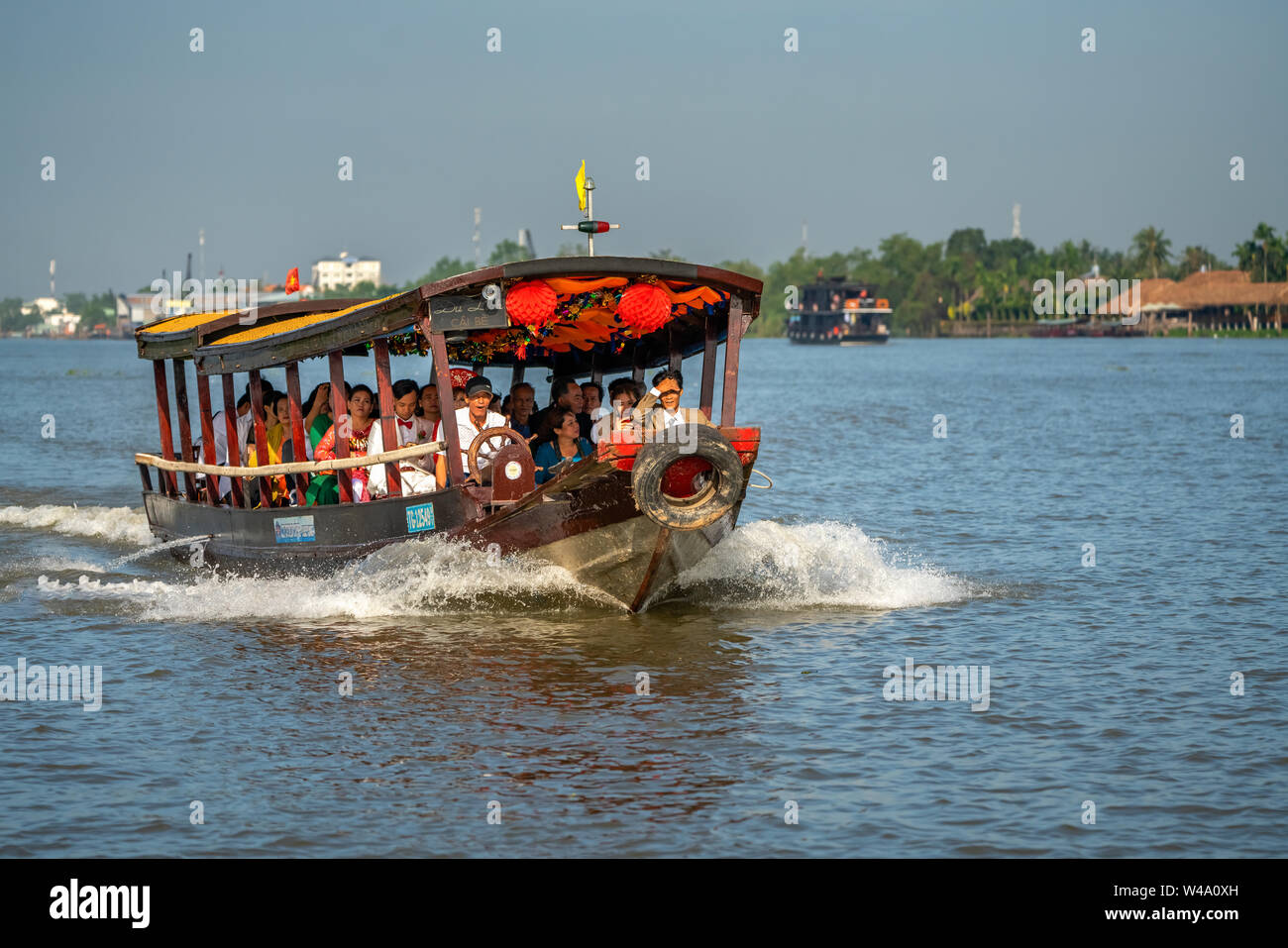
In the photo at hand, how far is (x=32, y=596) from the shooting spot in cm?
1165

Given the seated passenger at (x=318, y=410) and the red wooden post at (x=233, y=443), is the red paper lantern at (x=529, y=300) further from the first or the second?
the red wooden post at (x=233, y=443)

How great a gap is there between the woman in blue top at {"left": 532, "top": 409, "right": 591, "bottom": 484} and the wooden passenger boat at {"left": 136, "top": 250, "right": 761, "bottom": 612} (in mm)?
747

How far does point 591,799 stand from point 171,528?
313 inches

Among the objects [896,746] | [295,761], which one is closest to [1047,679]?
[896,746]

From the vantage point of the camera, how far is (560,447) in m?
11.0

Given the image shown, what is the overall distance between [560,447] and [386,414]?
140cm

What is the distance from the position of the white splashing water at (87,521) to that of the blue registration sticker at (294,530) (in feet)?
15.4

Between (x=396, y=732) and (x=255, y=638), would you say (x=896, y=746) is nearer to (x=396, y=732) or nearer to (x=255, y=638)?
(x=396, y=732)

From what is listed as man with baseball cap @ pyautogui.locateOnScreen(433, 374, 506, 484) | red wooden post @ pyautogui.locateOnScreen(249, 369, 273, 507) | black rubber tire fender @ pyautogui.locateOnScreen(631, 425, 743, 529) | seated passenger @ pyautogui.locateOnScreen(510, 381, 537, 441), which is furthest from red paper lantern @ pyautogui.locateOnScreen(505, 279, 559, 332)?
red wooden post @ pyautogui.locateOnScreen(249, 369, 273, 507)

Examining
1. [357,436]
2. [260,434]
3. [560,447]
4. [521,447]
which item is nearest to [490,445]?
[521,447]

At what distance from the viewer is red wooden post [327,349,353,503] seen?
10406mm

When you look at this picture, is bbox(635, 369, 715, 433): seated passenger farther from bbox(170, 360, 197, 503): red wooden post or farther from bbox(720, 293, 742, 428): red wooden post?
bbox(170, 360, 197, 503): red wooden post

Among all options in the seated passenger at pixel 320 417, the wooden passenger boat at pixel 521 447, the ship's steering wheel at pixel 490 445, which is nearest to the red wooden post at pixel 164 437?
the wooden passenger boat at pixel 521 447
